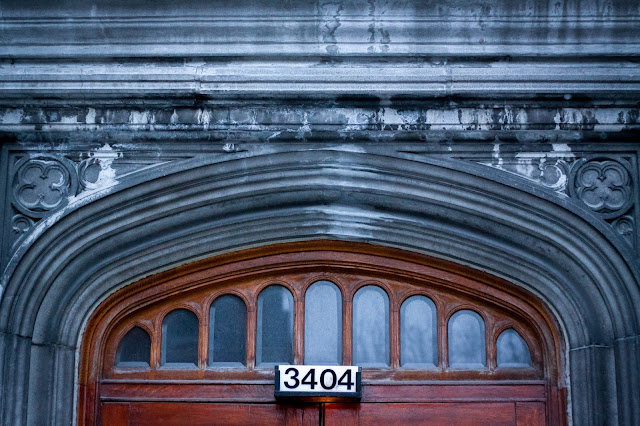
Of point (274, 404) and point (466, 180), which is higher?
point (466, 180)

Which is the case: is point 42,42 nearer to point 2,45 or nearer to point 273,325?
point 2,45

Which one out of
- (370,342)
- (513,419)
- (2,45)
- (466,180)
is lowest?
(513,419)

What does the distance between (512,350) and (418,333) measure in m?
0.47

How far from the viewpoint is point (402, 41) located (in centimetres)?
427

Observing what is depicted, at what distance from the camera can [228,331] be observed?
4.56 meters

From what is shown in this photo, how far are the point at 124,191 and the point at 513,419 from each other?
84.7 inches

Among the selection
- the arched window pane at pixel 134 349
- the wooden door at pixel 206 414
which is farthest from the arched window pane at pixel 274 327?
the arched window pane at pixel 134 349

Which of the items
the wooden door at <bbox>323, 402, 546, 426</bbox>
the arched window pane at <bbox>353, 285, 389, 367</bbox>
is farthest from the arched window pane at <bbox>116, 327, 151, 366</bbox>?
the arched window pane at <bbox>353, 285, 389, 367</bbox>

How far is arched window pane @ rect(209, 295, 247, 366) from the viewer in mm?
4531

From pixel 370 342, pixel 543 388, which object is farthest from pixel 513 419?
pixel 370 342

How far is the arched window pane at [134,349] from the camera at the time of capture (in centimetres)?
457

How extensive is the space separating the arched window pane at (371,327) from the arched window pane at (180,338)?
801 mm

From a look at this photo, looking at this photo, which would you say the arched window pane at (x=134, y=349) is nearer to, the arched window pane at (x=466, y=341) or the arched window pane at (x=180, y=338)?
the arched window pane at (x=180, y=338)

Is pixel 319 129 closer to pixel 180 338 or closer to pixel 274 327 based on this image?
pixel 274 327
